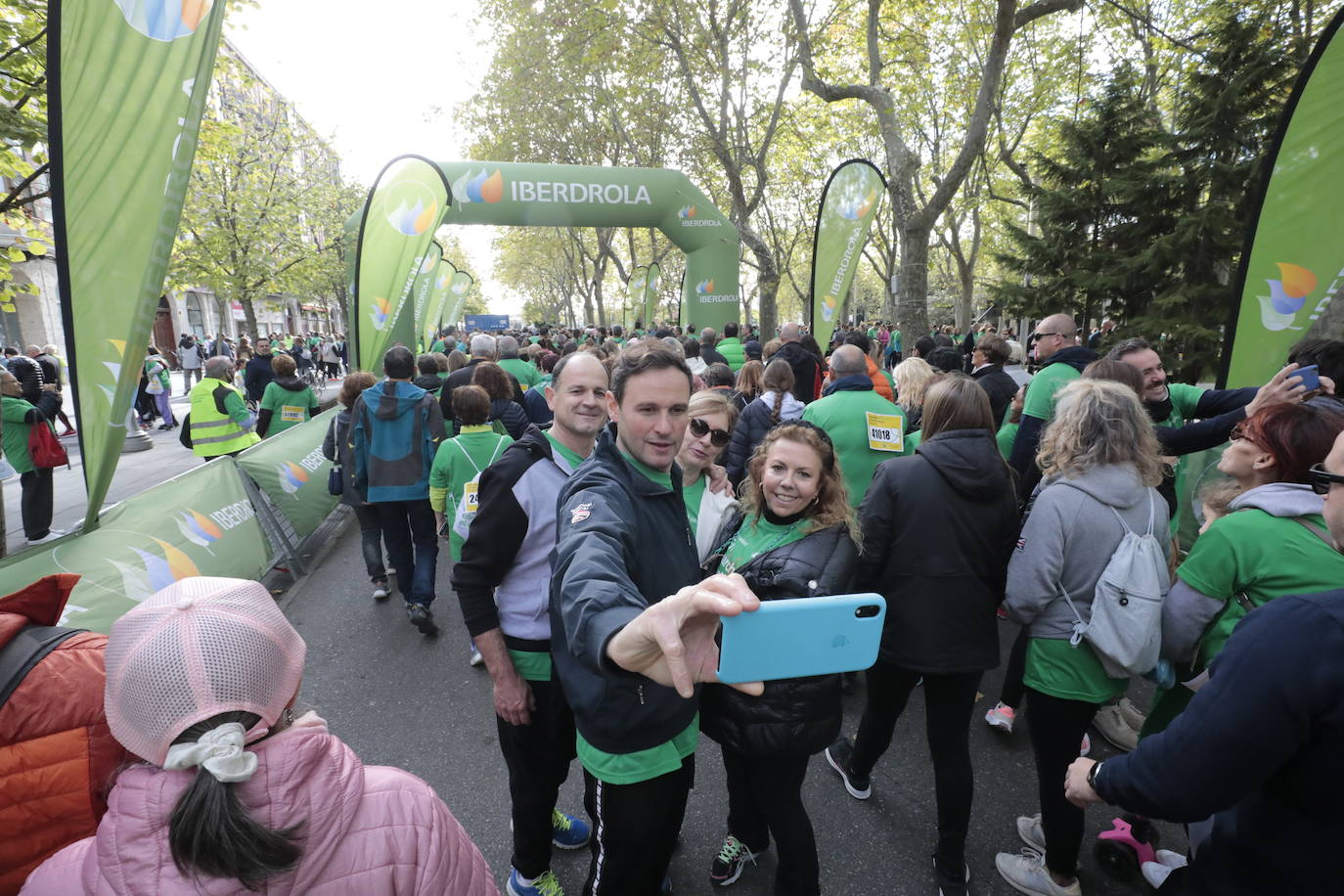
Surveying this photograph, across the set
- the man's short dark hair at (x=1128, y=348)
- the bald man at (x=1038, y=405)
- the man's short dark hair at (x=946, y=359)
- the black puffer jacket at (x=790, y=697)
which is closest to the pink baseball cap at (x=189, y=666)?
the black puffer jacket at (x=790, y=697)

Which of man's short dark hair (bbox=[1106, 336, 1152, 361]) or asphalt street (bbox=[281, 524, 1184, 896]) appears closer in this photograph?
asphalt street (bbox=[281, 524, 1184, 896])

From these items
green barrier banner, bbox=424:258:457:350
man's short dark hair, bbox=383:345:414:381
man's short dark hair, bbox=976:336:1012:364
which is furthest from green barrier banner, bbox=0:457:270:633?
green barrier banner, bbox=424:258:457:350

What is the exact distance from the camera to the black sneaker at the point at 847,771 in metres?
2.92

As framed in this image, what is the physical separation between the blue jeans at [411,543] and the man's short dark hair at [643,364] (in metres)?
3.37

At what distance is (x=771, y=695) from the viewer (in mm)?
1854

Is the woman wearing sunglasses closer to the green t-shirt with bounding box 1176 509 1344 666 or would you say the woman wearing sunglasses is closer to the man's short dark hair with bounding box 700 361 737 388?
the green t-shirt with bounding box 1176 509 1344 666

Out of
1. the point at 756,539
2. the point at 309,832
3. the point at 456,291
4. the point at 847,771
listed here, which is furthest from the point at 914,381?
the point at 456,291

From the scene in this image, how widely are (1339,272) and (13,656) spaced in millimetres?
6678

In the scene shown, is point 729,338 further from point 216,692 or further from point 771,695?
point 216,692

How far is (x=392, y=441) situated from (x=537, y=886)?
320cm

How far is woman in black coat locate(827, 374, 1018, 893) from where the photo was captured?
2334 millimetres

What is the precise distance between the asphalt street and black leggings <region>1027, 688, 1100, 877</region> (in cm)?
29

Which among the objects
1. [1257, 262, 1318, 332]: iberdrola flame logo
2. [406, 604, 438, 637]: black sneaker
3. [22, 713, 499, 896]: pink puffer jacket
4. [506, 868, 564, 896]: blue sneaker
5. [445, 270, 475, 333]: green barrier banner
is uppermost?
[445, 270, 475, 333]: green barrier banner

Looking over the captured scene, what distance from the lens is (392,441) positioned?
4.52 meters
